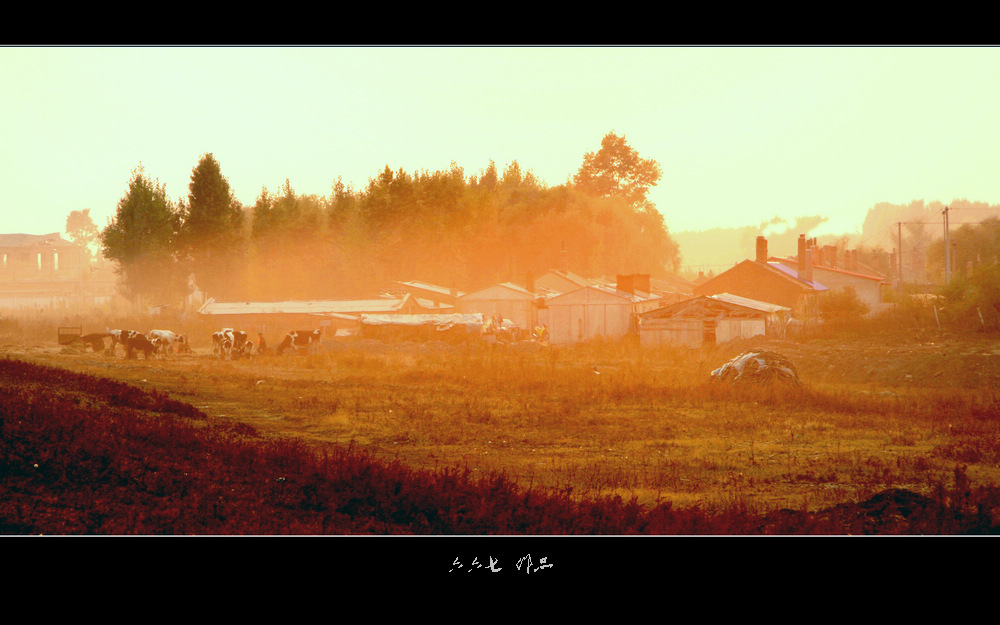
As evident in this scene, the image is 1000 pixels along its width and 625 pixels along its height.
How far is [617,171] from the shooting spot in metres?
12.4

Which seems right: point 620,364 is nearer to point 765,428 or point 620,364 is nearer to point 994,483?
point 765,428

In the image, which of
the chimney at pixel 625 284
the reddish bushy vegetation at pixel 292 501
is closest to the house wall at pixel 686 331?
the chimney at pixel 625 284

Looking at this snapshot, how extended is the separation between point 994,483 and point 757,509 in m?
3.68

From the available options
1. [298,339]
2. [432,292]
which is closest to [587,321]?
[432,292]

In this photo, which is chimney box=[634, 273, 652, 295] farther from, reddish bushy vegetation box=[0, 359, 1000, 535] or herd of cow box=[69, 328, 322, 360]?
reddish bushy vegetation box=[0, 359, 1000, 535]

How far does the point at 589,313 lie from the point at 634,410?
4999 mm

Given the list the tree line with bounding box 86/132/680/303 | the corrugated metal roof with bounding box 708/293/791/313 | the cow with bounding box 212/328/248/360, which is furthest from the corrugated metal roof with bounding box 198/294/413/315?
the corrugated metal roof with bounding box 708/293/791/313

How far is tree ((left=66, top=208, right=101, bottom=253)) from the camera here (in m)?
11.5

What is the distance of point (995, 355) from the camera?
14.1 metres

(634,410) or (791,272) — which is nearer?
(634,410)

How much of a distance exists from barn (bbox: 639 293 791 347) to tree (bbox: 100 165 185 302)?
11781mm

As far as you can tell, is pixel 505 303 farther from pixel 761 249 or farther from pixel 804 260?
pixel 804 260
